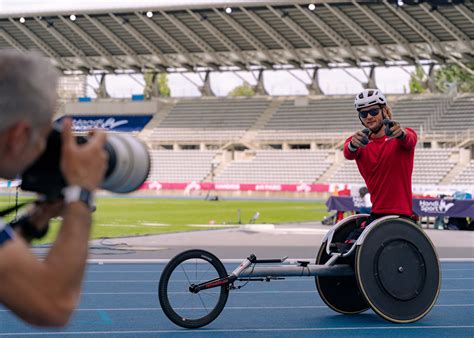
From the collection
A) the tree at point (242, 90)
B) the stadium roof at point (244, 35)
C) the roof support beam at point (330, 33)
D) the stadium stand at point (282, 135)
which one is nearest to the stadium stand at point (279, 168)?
the stadium stand at point (282, 135)

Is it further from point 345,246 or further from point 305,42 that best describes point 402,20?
point 345,246

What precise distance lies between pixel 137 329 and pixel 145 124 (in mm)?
61934

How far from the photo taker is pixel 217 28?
60.1m

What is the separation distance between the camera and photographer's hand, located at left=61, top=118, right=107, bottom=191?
7.73 ft

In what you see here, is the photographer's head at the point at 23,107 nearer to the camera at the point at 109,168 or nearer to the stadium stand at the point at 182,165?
the camera at the point at 109,168

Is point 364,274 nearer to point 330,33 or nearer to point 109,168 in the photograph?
point 109,168

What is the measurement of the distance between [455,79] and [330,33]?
1575 inches

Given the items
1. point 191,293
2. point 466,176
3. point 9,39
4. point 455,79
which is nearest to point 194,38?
point 9,39

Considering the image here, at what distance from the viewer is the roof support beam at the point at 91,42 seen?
6381 centimetres

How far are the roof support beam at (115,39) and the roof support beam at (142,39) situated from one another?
137 centimetres

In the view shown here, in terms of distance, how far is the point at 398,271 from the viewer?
28.3 feet

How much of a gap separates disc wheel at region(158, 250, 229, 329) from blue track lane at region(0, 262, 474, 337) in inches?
4.9

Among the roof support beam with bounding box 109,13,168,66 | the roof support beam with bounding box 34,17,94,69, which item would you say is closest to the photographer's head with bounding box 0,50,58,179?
the roof support beam with bounding box 109,13,168,66

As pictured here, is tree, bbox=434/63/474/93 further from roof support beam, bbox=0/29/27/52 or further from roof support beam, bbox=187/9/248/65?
roof support beam, bbox=0/29/27/52
